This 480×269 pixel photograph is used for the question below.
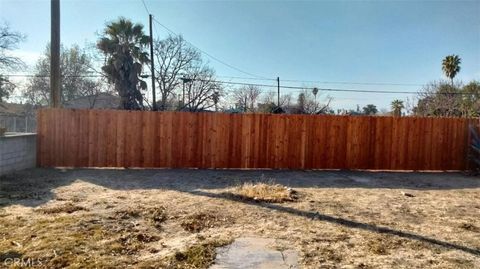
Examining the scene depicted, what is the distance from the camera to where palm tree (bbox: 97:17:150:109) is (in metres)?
16.1

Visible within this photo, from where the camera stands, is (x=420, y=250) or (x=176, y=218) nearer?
(x=420, y=250)

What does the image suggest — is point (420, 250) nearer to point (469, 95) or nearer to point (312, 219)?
point (312, 219)

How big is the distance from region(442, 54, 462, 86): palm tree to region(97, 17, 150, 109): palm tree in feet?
70.4

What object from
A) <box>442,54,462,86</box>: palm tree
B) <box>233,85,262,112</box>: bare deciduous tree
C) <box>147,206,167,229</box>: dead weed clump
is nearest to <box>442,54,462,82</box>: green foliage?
<box>442,54,462,86</box>: palm tree

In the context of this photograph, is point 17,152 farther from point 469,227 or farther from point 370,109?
point 370,109

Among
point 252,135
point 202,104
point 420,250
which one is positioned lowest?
point 420,250

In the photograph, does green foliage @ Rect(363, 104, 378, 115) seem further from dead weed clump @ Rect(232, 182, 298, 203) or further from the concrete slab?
the concrete slab

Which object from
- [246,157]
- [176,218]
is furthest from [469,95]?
[176,218]

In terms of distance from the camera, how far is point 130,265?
291 cm

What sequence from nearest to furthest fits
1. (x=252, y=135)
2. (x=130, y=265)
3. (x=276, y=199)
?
(x=130, y=265), (x=276, y=199), (x=252, y=135)

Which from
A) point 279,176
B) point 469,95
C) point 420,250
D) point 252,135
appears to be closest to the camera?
point 420,250

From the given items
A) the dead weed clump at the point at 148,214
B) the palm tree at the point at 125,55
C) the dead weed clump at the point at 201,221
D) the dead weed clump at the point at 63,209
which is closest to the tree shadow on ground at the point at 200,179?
the dead weed clump at the point at 63,209

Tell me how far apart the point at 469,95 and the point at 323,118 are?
20.0 meters
